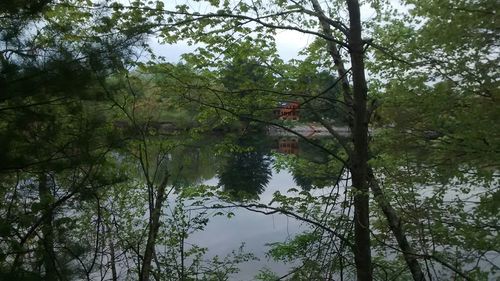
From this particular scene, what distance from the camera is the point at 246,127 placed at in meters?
5.37

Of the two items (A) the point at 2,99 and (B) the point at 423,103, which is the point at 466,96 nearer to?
(B) the point at 423,103

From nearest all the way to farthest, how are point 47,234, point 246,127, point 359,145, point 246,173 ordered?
1. point 47,234
2. point 359,145
3. point 246,127
4. point 246,173

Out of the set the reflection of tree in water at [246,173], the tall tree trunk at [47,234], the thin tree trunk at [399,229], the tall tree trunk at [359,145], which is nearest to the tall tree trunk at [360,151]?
the tall tree trunk at [359,145]

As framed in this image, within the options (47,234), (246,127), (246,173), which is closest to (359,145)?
(246,127)

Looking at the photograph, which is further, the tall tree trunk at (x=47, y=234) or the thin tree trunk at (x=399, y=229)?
the thin tree trunk at (x=399, y=229)

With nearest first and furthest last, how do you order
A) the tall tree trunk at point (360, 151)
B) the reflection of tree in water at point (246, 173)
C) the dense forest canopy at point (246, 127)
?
the dense forest canopy at point (246, 127)
the tall tree trunk at point (360, 151)
the reflection of tree in water at point (246, 173)

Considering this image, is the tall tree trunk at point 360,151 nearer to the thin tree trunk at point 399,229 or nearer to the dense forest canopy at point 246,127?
the dense forest canopy at point 246,127

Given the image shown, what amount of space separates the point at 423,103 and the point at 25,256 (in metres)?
4.65

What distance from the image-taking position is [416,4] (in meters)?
6.08

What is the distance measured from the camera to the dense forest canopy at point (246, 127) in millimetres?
3361

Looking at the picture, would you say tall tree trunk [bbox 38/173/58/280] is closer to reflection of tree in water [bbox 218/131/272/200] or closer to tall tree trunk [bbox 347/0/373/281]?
tall tree trunk [bbox 347/0/373/281]

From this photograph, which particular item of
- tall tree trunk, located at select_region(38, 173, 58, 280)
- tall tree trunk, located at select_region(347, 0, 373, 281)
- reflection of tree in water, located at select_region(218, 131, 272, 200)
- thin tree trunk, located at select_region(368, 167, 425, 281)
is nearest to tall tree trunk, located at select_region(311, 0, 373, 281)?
tall tree trunk, located at select_region(347, 0, 373, 281)

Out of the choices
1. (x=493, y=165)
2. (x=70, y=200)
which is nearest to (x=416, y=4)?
(x=493, y=165)

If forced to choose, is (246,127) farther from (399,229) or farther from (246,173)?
(246,173)
